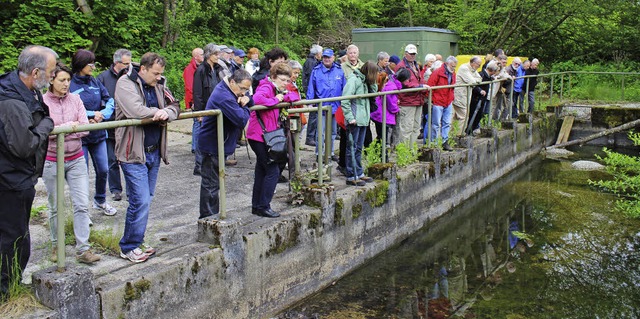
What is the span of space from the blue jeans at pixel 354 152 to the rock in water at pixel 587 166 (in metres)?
7.92

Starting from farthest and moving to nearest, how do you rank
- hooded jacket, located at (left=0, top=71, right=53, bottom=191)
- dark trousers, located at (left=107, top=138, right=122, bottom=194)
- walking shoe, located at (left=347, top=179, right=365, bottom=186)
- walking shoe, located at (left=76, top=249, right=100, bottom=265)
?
walking shoe, located at (left=347, top=179, right=365, bottom=186) < dark trousers, located at (left=107, top=138, right=122, bottom=194) < walking shoe, located at (left=76, top=249, right=100, bottom=265) < hooded jacket, located at (left=0, top=71, right=53, bottom=191)

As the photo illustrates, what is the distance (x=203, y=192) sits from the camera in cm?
547

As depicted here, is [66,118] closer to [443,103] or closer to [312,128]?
[312,128]

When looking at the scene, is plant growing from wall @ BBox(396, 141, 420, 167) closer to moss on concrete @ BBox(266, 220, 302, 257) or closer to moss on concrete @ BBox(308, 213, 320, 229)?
moss on concrete @ BBox(308, 213, 320, 229)

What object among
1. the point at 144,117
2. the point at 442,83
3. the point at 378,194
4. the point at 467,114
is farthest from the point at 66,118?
the point at 467,114

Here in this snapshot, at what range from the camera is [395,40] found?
1730 centimetres

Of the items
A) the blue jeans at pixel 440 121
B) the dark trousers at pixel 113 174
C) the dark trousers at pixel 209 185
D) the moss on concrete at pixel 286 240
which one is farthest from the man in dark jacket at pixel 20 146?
the blue jeans at pixel 440 121

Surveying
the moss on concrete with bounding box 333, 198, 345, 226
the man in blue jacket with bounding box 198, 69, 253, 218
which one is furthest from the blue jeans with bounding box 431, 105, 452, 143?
the man in blue jacket with bounding box 198, 69, 253, 218

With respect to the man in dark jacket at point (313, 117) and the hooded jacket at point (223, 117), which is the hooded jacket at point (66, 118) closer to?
the hooded jacket at point (223, 117)

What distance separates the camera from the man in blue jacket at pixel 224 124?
17.0ft

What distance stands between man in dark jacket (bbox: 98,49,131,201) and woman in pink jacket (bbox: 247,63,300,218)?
135 cm

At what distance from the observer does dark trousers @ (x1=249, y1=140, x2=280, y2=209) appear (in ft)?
18.9

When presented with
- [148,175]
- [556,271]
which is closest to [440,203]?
[556,271]

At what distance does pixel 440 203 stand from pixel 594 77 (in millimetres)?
13810
